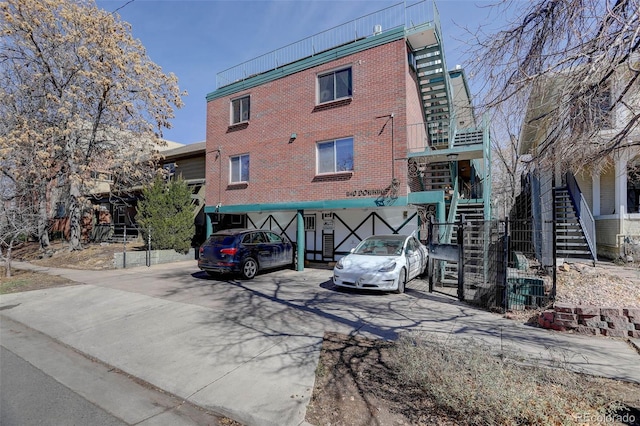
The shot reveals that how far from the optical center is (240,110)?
15641 mm

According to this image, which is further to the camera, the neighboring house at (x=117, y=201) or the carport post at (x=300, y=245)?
the neighboring house at (x=117, y=201)

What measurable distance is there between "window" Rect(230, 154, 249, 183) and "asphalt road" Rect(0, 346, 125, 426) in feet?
37.5

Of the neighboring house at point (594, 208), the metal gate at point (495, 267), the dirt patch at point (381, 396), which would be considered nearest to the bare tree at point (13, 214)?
the dirt patch at point (381, 396)

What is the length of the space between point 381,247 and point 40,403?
7.71 metres

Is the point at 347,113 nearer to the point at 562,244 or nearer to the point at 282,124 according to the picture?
the point at 282,124

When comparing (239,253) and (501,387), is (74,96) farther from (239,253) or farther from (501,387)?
(501,387)

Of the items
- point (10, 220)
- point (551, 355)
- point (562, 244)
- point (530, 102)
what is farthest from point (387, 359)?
point (10, 220)

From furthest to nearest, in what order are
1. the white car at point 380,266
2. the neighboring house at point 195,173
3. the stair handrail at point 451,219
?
1. the neighboring house at point 195,173
2. the stair handrail at point 451,219
3. the white car at point 380,266

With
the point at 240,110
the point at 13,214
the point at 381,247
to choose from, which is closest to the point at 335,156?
the point at 381,247

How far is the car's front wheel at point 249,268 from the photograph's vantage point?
10.7 metres

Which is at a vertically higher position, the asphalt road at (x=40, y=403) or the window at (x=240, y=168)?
the window at (x=240, y=168)

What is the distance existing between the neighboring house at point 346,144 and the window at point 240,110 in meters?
0.05

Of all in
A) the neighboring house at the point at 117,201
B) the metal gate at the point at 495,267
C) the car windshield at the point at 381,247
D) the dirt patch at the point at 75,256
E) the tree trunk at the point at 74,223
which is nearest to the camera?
the metal gate at the point at 495,267

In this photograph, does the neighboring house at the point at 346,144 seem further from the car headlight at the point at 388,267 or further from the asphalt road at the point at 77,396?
the asphalt road at the point at 77,396
